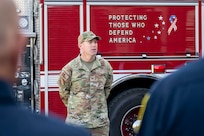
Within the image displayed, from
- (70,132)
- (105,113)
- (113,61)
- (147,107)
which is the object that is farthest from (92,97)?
(70,132)

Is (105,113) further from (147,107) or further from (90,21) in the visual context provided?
(147,107)

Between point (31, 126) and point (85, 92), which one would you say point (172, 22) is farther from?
point (31, 126)

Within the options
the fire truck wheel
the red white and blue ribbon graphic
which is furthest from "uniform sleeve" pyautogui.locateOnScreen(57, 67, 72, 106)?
the red white and blue ribbon graphic

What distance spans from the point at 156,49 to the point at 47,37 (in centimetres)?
151

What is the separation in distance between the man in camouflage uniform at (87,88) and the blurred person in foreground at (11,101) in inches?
167

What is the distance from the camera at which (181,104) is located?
1810mm

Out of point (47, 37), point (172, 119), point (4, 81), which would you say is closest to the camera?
point (4, 81)

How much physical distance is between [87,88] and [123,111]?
2083mm

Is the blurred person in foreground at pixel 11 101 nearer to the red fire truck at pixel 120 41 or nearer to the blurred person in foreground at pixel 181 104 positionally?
the blurred person in foreground at pixel 181 104

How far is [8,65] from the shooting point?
148 centimetres

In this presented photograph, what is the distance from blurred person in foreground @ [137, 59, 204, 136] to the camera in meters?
1.81

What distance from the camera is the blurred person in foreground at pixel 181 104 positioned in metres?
1.81

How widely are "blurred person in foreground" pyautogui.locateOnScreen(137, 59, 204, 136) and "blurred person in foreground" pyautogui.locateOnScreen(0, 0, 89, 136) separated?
0.41 meters

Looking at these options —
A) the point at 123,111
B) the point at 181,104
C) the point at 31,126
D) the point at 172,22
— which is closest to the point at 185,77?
the point at 181,104
